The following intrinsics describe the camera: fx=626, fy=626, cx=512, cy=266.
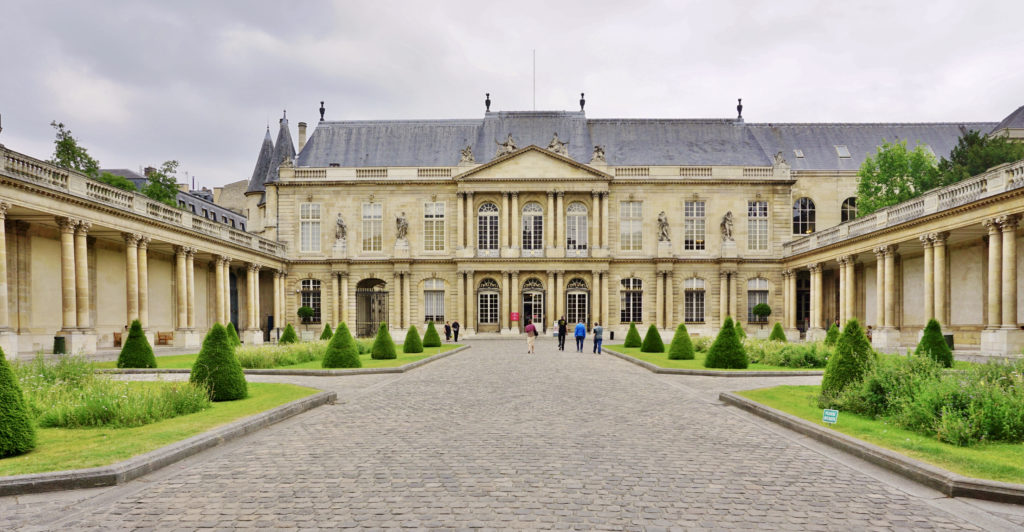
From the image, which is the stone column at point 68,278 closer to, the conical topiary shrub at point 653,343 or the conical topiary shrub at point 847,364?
the conical topiary shrub at point 653,343

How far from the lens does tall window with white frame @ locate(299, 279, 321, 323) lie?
44.2 m

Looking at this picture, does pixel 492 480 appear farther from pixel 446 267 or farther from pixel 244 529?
pixel 446 267

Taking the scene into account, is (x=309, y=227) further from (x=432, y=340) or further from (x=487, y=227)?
(x=432, y=340)

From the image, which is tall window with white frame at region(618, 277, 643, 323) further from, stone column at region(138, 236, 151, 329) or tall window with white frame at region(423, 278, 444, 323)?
stone column at region(138, 236, 151, 329)

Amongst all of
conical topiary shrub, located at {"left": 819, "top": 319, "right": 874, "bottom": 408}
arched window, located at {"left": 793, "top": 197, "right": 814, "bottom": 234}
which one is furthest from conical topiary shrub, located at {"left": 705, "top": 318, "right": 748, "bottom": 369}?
arched window, located at {"left": 793, "top": 197, "right": 814, "bottom": 234}

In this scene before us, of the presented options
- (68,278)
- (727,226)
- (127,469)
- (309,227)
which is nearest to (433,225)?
(309,227)

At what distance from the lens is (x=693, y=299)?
144 feet

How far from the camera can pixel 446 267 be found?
1730 inches

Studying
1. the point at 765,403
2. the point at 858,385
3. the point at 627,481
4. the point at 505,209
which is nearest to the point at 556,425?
the point at 627,481

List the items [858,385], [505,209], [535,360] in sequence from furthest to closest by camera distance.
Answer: [505,209] < [535,360] < [858,385]

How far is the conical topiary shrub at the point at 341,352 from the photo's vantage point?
1805 centimetres

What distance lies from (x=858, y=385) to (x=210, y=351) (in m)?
10.8

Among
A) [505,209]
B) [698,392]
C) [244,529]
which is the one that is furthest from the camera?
[505,209]

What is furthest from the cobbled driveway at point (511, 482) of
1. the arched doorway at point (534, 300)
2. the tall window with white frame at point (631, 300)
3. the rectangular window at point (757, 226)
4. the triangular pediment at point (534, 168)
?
the rectangular window at point (757, 226)
